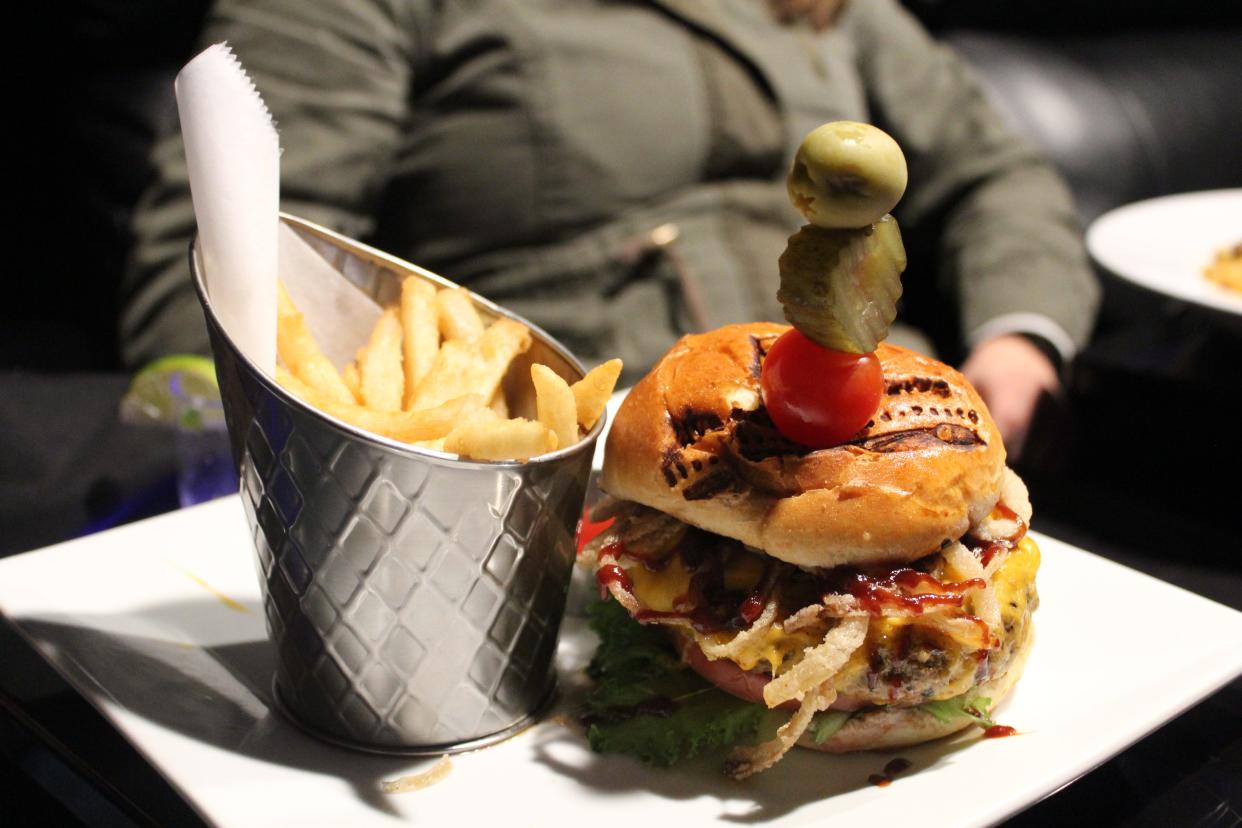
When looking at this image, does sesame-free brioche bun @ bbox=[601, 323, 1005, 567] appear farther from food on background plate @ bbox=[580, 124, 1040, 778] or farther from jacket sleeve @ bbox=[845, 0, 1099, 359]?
jacket sleeve @ bbox=[845, 0, 1099, 359]

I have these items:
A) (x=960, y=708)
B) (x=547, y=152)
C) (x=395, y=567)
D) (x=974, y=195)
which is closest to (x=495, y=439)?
→ (x=395, y=567)

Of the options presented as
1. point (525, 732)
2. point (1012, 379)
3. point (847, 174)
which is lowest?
point (1012, 379)

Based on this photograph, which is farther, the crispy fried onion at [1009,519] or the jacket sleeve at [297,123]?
the jacket sleeve at [297,123]

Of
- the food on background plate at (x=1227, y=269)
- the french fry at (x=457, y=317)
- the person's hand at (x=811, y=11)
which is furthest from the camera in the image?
the person's hand at (x=811, y=11)

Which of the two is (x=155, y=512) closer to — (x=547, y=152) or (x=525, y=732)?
(x=525, y=732)

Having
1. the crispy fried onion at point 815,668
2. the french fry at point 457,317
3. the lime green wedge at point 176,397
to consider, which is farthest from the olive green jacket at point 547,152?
the crispy fried onion at point 815,668

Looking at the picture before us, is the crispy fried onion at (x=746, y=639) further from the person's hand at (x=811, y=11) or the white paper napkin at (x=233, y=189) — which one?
the person's hand at (x=811, y=11)

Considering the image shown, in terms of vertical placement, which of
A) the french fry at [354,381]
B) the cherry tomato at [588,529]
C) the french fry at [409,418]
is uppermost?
the french fry at [409,418]
